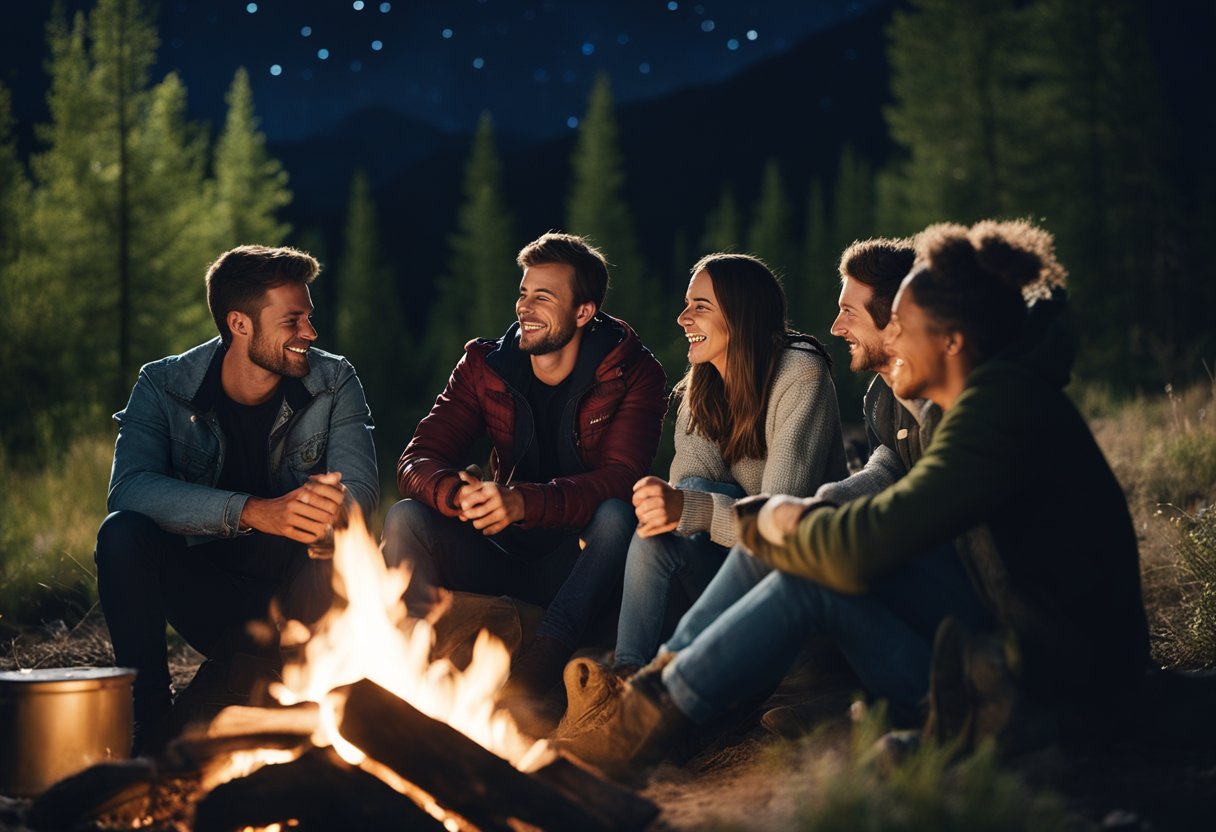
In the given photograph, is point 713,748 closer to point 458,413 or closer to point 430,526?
point 430,526

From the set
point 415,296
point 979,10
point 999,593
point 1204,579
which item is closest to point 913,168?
point 979,10

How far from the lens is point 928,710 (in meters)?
2.89

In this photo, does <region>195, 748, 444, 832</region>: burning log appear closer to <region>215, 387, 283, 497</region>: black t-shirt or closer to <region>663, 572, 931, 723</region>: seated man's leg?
<region>663, 572, 931, 723</region>: seated man's leg

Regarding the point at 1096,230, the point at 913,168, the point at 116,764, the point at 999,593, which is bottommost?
the point at 116,764

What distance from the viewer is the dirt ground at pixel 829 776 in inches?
102

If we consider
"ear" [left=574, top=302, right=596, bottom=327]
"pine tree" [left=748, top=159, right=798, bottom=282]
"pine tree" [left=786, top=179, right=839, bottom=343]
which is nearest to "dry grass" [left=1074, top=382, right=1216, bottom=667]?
"ear" [left=574, top=302, right=596, bottom=327]

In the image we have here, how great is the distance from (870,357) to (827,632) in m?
1.39

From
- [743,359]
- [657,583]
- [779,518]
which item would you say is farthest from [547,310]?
[779,518]

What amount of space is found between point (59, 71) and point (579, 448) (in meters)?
18.0

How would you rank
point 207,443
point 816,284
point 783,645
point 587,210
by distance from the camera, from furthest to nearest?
1. point 816,284
2. point 587,210
3. point 207,443
4. point 783,645

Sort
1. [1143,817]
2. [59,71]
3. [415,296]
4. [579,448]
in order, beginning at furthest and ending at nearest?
[415,296], [59,71], [579,448], [1143,817]

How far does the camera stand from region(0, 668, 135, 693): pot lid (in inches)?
129

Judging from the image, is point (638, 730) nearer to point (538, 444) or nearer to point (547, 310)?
point (538, 444)

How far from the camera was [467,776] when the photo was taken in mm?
2898
